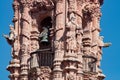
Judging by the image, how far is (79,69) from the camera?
4294 centimetres

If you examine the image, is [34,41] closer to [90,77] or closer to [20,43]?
[20,43]

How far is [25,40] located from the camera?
44562 millimetres

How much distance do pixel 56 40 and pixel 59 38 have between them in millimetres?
201

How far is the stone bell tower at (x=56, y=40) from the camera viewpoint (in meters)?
42.9

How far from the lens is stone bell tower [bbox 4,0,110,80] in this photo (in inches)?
1690

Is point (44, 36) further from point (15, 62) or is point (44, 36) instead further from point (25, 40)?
point (15, 62)

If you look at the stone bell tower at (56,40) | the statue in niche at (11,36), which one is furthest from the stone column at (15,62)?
the statue in niche at (11,36)

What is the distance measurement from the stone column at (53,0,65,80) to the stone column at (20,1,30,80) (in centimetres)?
183

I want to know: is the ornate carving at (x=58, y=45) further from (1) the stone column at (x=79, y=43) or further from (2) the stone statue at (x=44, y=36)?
(2) the stone statue at (x=44, y=36)

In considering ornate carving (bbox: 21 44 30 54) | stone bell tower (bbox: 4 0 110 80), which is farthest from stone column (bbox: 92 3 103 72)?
ornate carving (bbox: 21 44 30 54)

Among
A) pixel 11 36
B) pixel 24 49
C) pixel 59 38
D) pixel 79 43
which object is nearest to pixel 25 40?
pixel 24 49

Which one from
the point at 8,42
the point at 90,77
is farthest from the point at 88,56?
the point at 8,42

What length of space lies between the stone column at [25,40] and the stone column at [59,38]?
1.83 m

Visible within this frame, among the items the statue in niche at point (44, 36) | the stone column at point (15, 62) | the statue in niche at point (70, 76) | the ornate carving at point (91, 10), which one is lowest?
the statue in niche at point (70, 76)
